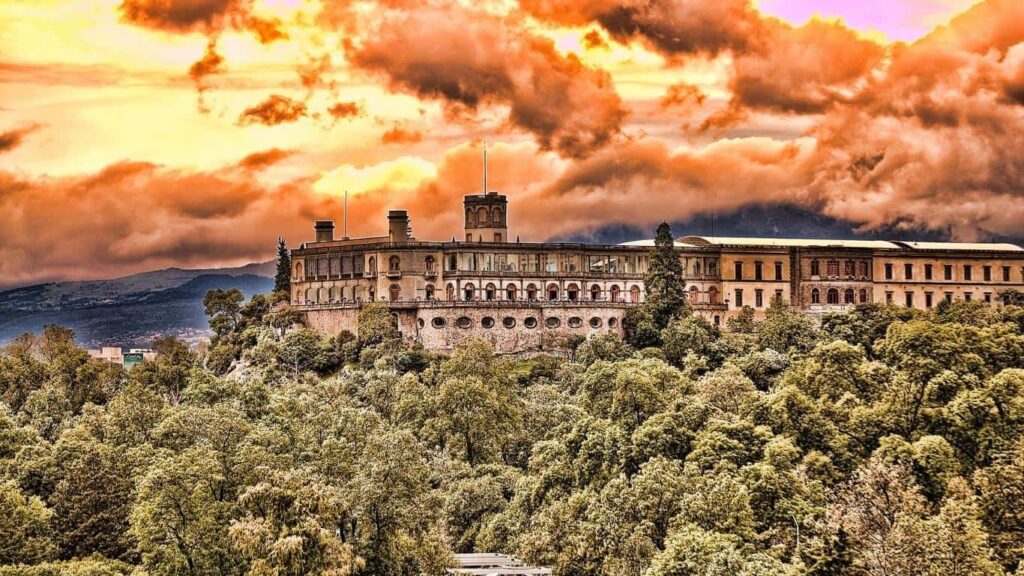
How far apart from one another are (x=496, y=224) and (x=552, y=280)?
338 inches

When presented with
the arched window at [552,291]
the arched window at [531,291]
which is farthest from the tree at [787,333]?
the arched window at [531,291]

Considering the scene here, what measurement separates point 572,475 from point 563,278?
6273 centimetres

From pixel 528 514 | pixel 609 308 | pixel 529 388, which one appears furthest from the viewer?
pixel 609 308

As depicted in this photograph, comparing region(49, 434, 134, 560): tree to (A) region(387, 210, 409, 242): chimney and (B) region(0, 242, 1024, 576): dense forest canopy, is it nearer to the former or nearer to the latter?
(B) region(0, 242, 1024, 576): dense forest canopy

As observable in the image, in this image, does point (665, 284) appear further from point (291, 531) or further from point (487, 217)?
point (291, 531)

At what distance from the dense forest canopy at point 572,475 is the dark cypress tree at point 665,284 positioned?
2715 cm

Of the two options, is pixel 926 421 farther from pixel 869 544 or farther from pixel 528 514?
pixel 528 514

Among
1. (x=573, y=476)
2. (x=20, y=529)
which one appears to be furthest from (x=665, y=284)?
(x=20, y=529)

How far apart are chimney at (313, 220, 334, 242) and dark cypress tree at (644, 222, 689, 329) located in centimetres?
3413

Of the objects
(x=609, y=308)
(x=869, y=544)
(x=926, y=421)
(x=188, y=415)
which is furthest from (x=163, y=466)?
(x=609, y=308)

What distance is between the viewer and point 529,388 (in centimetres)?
10031

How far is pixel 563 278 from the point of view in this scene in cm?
12606

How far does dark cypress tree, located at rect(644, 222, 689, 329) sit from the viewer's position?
117m

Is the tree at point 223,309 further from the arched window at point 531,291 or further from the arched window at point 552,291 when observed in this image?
the arched window at point 552,291
